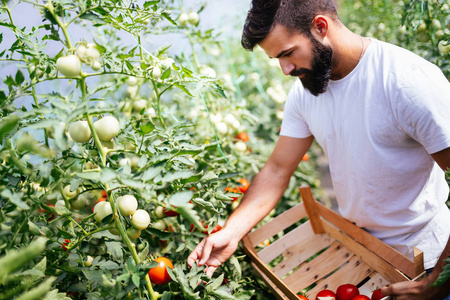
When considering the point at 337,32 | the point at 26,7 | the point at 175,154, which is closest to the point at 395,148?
the point at 337,32

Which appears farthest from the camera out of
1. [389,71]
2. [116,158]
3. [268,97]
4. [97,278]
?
[268,97]

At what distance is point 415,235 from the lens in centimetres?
126

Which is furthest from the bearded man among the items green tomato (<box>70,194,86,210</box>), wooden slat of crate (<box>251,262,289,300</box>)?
green tomato (<box>70,194,86,210</box>)

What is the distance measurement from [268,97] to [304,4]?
1.27 m

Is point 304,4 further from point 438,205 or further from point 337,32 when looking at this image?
point 438,205

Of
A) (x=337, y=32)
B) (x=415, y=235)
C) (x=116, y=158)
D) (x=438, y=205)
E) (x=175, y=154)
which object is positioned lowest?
(x=415, y=235)

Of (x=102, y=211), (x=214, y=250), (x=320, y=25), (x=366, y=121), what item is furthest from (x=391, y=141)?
(x=102, y=211)

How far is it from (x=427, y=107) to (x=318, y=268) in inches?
26.9

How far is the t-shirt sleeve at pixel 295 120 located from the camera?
1454 millimetres

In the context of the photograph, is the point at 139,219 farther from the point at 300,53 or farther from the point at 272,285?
the point at 300,53

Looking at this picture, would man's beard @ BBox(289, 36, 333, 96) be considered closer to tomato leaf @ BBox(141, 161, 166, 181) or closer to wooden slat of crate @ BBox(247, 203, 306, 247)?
wooden slat of crate @ BBox(247, 203, 306, 247)

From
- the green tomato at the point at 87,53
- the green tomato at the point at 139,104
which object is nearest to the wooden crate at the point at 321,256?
the green tomato at the point at 139,104

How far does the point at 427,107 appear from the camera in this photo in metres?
1.02

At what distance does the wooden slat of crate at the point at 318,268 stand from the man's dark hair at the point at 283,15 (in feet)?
2.66
